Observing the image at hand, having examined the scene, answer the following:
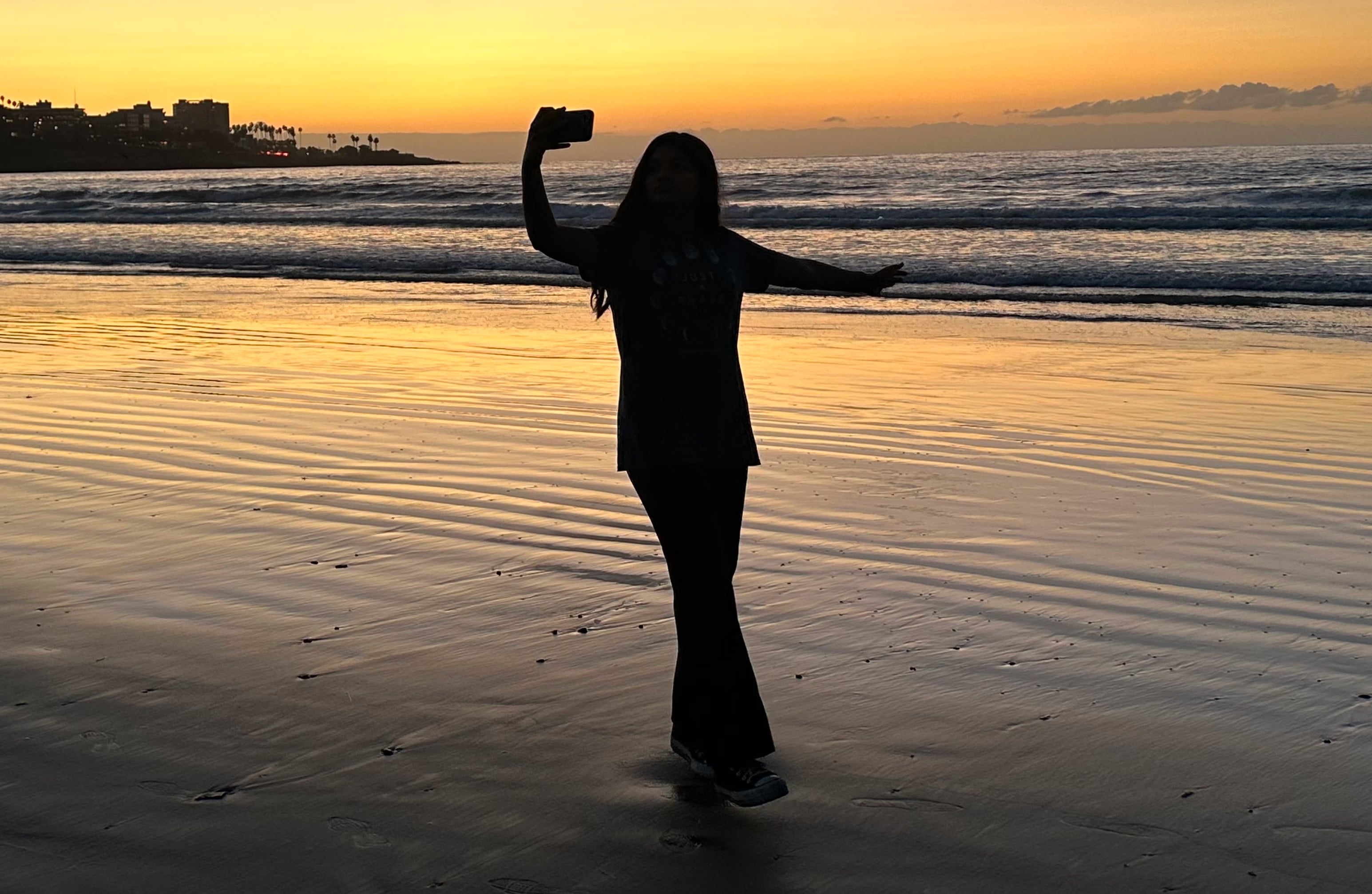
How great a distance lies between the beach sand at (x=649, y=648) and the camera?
3.21 metres

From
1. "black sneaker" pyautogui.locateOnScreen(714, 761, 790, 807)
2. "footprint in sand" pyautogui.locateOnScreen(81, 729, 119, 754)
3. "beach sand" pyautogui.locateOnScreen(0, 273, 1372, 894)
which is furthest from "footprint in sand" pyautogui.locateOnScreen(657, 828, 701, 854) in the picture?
"footprint in sand" pyautogui.locateOnScreen(81, 729, 119, 754)

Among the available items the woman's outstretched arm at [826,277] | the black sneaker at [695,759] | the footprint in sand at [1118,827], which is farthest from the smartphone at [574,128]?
the footprint in sand at [1118,827]

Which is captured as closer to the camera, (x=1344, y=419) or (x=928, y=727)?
(x=928, y=727)

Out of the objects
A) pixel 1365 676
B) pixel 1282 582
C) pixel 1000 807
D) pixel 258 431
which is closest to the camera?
pixel 1000 807

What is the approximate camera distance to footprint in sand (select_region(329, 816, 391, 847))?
10.5 ft

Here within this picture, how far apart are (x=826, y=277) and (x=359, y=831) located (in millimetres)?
1879

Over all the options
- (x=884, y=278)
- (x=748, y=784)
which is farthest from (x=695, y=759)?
(x=884, y=278)

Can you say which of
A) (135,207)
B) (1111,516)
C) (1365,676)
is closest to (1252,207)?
(1111,516)

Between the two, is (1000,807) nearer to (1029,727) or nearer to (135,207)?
(1029,727)

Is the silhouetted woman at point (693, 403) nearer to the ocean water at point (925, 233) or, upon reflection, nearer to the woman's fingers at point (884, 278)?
the ocean water at point (925, 233)

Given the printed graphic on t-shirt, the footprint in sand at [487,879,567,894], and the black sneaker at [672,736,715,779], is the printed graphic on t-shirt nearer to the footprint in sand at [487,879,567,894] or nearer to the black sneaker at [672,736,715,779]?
the black sneaker at [672,736,715,779]

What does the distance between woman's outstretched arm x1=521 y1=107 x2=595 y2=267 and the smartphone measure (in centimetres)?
1

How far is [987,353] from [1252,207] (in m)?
21.9

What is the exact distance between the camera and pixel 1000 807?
11.1 ft
